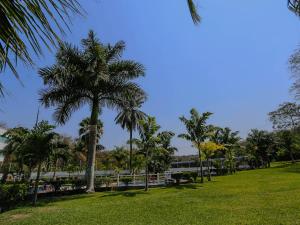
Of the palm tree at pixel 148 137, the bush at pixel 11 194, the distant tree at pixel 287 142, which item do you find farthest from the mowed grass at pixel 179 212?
the distant tree at pixel 287 142

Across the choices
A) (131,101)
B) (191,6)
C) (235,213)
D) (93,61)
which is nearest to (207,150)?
(131,101)

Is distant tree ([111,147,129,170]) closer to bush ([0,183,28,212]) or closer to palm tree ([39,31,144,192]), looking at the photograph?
palm tree ([39,31,144,192])

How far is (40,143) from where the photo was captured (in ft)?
55.1

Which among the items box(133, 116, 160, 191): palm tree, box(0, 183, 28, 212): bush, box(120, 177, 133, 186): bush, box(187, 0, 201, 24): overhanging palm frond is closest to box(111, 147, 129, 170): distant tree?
box(120, 177, 133, 186): bush

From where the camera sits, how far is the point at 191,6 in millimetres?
1356

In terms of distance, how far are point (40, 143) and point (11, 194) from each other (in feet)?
10.4

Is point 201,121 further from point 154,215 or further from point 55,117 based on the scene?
point 154,215

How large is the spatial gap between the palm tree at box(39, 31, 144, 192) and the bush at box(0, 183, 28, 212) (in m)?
4.15

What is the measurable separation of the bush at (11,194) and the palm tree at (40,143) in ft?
2.95

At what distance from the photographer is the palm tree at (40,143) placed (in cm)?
1670

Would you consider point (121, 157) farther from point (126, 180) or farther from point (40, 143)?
point (40, 143)

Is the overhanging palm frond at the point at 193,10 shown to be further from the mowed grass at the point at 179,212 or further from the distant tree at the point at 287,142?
the distant tree at the point at 287,142

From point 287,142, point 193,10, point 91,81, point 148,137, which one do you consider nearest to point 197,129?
point 148,137

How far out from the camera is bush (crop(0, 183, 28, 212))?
15.3 meters
